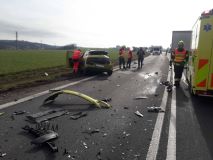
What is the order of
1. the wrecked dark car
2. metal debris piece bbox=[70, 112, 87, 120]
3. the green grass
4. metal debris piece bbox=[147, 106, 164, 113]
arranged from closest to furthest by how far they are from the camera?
metal debris piece bbox=[70, 112, 87, 120]
metal debris piece bbox=[147, 106, 164, 113]
the wrecked dark car
the green grass

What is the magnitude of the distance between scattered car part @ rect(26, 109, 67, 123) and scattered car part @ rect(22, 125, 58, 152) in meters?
0.68


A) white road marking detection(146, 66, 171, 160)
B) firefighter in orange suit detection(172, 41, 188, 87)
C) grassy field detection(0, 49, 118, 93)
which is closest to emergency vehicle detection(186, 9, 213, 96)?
white road marking detection(146, 66, 171, 160)

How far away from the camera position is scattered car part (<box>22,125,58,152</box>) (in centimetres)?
505

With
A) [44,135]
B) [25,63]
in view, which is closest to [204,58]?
[44,135]

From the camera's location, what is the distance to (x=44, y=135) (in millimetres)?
5402

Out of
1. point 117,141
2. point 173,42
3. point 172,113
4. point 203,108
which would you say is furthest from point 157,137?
point 173,42

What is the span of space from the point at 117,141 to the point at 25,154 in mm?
1668

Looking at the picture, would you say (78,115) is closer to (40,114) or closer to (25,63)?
(40,114)

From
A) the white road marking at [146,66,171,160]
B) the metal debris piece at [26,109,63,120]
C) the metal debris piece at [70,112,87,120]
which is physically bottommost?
the metal debris piece at [70,112,87,120]

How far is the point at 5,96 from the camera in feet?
32.8

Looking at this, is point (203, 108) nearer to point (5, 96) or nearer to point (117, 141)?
point (117, 141)

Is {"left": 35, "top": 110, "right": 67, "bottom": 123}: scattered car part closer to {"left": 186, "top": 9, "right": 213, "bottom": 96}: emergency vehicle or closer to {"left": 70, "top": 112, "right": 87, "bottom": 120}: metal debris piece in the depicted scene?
{"left": 70, "top": 112, "right": 87, "bottom": 120}: metal debris piece

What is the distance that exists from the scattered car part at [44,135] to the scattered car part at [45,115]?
2.24 ft

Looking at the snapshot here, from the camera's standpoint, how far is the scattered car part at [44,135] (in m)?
5.05
